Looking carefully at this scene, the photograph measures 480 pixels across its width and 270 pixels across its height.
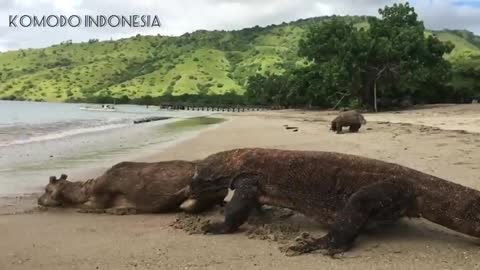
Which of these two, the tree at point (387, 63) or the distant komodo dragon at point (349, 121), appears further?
the tree at point (387, 63)

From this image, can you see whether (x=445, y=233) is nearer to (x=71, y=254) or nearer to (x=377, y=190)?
(x=377, y=190)

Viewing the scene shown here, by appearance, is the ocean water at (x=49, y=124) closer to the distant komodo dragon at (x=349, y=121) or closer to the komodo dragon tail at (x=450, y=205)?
the distant komodo dragon at (x=349, y=121)

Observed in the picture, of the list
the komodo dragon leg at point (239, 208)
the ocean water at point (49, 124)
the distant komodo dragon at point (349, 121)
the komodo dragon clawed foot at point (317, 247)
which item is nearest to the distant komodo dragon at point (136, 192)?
the komodo dragon leg at point (239, 208)

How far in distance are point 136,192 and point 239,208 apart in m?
2.33

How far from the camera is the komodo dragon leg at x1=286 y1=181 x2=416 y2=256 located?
20.4 feet

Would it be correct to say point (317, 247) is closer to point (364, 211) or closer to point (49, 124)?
point (364, 211)

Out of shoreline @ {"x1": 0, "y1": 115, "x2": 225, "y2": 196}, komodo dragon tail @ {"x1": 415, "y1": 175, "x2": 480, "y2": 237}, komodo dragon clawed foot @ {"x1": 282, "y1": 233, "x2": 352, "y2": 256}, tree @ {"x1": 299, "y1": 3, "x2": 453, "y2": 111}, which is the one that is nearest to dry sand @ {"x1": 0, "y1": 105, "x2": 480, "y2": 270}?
komodo dragon clawed foot @ {"x1": 282, "y1": 233, "x2": 352, "y2": 256}

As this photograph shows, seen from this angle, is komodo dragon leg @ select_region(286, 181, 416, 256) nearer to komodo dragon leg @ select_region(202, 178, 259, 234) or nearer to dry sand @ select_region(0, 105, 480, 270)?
dry sand @ select_region(0, 105, 480, 270)

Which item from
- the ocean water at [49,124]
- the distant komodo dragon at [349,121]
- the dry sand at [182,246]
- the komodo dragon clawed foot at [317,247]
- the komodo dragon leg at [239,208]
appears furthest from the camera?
the ocean water at [49,124]

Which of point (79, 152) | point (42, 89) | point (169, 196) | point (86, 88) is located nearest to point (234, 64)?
Answer: point (86, 88)

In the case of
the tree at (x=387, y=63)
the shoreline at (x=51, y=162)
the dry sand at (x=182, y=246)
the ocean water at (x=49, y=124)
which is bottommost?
the ocean water at (x=49, y=124)

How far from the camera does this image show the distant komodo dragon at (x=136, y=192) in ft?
28.4

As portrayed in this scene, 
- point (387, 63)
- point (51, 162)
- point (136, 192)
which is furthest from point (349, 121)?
point (387, 63)

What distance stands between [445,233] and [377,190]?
1.10 m
